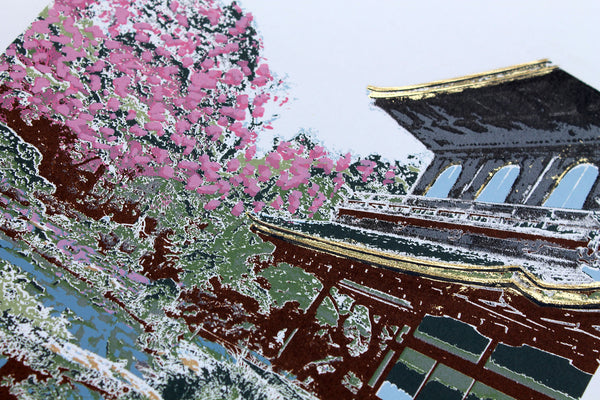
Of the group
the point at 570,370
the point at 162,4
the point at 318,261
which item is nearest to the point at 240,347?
the point at 318,261

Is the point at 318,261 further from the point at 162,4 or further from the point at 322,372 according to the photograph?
the point at 162,4

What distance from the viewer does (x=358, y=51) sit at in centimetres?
154

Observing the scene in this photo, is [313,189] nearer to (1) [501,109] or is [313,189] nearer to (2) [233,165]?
(2) [233,165]

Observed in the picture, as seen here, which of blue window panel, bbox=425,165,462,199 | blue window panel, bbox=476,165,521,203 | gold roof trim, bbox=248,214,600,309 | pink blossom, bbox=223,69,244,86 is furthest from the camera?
pink blossom, bbox=223,69,244,86

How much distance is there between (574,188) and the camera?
116 cm

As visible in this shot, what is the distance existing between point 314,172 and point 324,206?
15 centimetres

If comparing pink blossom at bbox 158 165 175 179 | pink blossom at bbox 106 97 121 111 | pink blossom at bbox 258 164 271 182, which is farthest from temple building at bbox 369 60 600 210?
pink blossom at bbox 106 97 121 111

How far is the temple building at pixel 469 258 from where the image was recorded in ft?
3.44

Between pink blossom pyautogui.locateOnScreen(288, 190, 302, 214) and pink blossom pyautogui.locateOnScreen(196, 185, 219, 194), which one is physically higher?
pink blossom pyautogui.locateOnScreen(288, 190, 302, 214)

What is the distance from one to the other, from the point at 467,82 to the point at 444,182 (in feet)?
1.27

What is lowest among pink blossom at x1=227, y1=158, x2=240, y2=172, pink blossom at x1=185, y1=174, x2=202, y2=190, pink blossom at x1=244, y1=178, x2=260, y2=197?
pink blossom at x1=185, y1=174, x2=202, y2=190

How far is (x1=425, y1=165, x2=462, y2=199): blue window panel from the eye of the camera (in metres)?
1.50

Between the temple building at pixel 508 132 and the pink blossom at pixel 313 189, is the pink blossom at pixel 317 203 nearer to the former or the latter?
the pink blossom at pixel 313 189

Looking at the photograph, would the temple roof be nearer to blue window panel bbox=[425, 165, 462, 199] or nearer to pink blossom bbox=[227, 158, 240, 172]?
blue window panel bbox=[425, 165, 462, 199]
